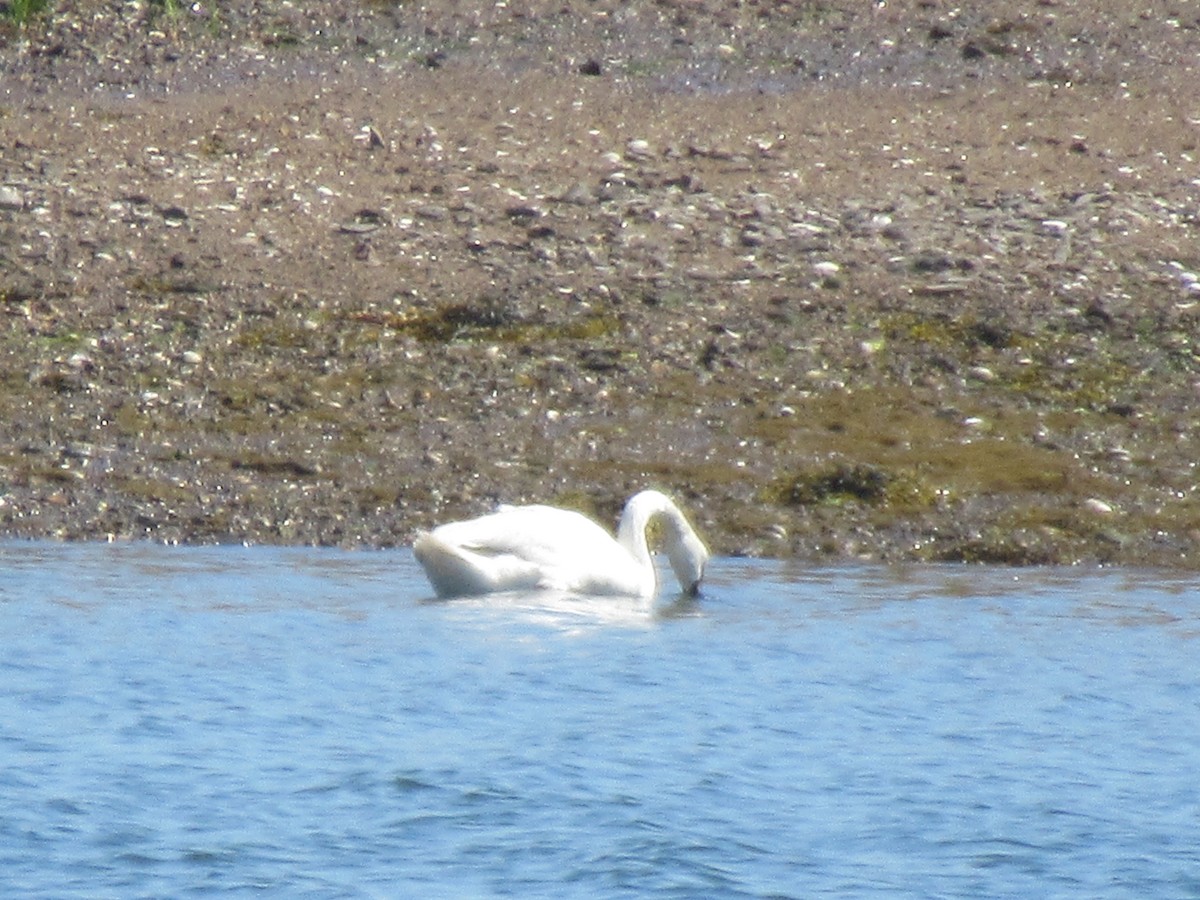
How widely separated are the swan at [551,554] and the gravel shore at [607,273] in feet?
4.20

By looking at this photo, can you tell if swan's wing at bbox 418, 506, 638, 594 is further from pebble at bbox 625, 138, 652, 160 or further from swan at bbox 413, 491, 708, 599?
pebble at bbox 625, 138, 652, 160

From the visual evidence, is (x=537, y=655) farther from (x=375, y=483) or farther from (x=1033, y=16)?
(x=1033, y=16)

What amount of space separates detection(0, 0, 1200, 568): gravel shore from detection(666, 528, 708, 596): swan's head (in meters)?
1.25

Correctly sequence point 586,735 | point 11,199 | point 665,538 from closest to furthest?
point 586,735, point 665,538, point 11,199

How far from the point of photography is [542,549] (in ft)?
37.4

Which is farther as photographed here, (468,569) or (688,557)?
(688,557)

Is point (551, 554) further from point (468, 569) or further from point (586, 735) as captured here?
point (586, 735)

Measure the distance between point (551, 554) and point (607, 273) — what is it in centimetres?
466

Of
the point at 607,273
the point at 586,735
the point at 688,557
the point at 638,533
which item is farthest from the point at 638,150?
the point at 586,735

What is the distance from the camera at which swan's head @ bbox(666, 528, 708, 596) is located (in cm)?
1164

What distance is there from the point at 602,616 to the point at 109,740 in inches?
121

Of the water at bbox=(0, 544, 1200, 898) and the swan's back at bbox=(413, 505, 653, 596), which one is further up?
the swan's back at bbox=(413, 505, 653, 596)

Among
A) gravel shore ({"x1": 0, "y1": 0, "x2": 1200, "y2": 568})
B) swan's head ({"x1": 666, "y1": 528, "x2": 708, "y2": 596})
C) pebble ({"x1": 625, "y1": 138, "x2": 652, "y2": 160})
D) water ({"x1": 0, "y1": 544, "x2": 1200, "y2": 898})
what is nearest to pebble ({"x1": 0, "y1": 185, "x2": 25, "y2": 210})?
gravel shore ({"x1": 0, "y1": 0, "x2": 1200, "y2": 568})

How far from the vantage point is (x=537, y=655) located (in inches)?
399
